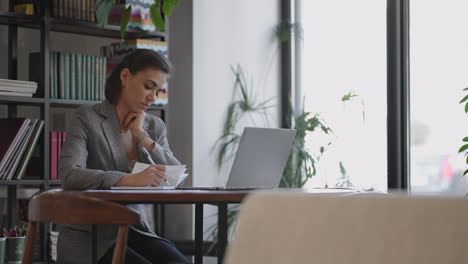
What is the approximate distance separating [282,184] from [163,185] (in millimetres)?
2239

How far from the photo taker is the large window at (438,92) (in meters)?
4.66

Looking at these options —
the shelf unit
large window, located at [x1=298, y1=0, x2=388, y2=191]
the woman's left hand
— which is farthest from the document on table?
large window, located at [x1=298, y1=0, x2=388, y2=191]

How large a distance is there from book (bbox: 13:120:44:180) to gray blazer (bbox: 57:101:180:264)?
2.96 feet

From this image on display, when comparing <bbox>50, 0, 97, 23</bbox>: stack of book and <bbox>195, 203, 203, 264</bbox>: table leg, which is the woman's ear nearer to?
<bbox>195, 203, 203, 264</bbox>: table leg

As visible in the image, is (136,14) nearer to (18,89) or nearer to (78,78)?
(78,78)

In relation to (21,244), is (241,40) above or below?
above

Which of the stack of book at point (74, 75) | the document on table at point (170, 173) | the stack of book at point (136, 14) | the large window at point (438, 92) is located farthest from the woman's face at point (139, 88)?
the large window at point (438, 92)

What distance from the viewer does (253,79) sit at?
554 centimetres

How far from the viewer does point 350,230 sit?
4.19ft

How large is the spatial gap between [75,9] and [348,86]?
184 centimetres

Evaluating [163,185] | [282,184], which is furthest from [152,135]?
[282,184]

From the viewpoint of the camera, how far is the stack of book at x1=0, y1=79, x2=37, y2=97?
163 inches

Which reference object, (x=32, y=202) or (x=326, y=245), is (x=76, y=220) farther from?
(x=326, y=245)

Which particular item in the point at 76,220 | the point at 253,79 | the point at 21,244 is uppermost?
the point at 253,79
